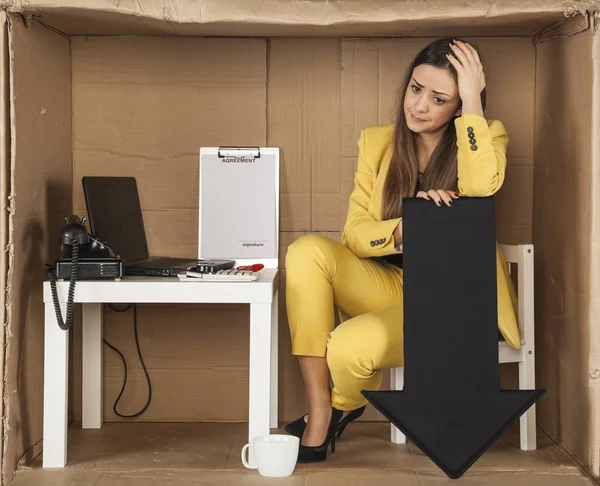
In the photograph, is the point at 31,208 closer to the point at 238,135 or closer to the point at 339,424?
the point at 238,135

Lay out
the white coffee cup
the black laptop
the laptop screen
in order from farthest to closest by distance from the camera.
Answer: the laptop screen → the black laptop → the white coffee cup

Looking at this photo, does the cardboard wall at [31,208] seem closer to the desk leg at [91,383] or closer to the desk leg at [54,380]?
the desk leg at [54,380]

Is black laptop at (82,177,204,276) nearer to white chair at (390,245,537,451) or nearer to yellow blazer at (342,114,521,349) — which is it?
yellow blazer at (342,114,521,349)

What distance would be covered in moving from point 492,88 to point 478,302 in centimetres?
82

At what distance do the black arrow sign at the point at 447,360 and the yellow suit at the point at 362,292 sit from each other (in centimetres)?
10

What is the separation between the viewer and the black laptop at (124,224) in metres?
2.21

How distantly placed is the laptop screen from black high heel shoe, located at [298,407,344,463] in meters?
0.73

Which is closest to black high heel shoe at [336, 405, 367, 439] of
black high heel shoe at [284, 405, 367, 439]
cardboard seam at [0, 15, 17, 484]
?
black high heel shoe at [284, 405, 367, 439]

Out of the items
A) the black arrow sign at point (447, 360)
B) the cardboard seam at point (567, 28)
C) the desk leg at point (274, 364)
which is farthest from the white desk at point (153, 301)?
the cardboard seam at point (567, 28)

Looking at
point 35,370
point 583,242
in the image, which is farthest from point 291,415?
point 583,242

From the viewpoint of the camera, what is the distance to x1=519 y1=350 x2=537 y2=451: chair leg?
2.27m

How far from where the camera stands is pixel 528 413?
229 centimetres

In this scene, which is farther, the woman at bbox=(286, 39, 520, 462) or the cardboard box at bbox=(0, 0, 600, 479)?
the cardboard box at bbox=(0, 0, 600, 479)

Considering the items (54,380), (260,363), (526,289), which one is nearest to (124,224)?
(54,380)
